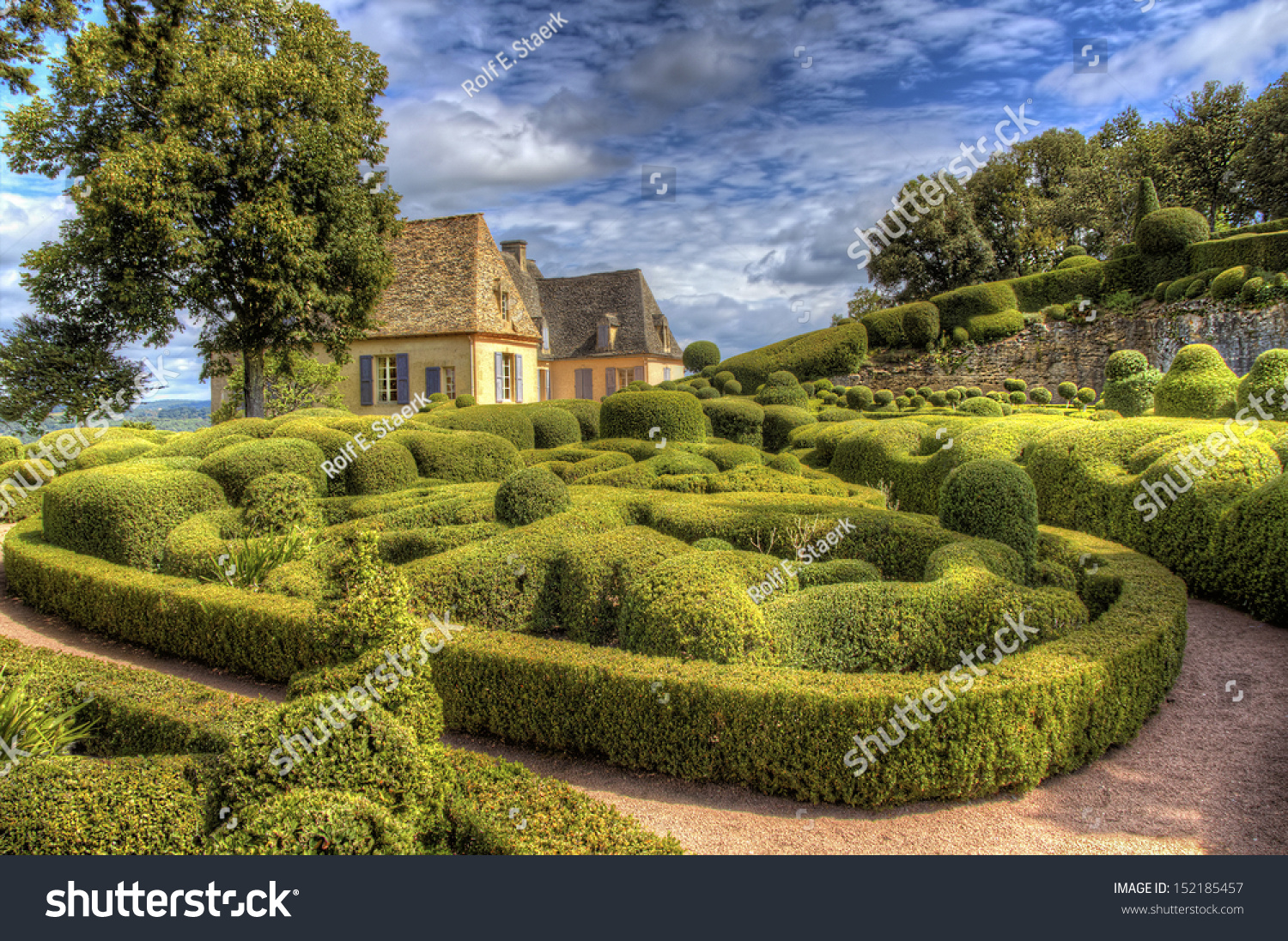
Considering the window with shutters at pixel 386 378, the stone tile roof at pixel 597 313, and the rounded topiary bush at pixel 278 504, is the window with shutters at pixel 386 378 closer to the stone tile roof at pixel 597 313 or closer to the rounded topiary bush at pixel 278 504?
the stone tile roof at pixel 597 313

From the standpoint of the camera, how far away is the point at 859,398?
24391mm

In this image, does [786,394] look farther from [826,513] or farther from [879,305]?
[879,305]

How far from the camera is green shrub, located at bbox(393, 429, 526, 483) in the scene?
12008mm

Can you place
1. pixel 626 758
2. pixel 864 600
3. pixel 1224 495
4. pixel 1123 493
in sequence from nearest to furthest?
pixel 626 758
pixel 864 600
pixel 1224 495
pixel 1123 493

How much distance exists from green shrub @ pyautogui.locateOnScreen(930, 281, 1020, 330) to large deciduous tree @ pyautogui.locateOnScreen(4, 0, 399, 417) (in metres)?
22.1

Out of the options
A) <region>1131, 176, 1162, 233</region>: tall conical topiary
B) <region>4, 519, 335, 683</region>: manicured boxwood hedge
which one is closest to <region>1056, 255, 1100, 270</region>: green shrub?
<region>1131, 176, 1162, 233</region>: tall conical topiary

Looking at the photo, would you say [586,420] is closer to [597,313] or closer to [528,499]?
[528,499]

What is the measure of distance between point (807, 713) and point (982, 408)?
1737 centimetres

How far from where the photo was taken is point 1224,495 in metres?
8.22

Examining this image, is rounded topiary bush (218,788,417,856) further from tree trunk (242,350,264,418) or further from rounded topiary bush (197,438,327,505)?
tree trunk (242,350,264,418)

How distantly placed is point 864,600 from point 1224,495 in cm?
526

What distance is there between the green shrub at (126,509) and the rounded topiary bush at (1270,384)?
47.9 ft

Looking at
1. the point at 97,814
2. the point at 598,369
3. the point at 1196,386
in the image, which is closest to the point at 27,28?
the point at 97,814
